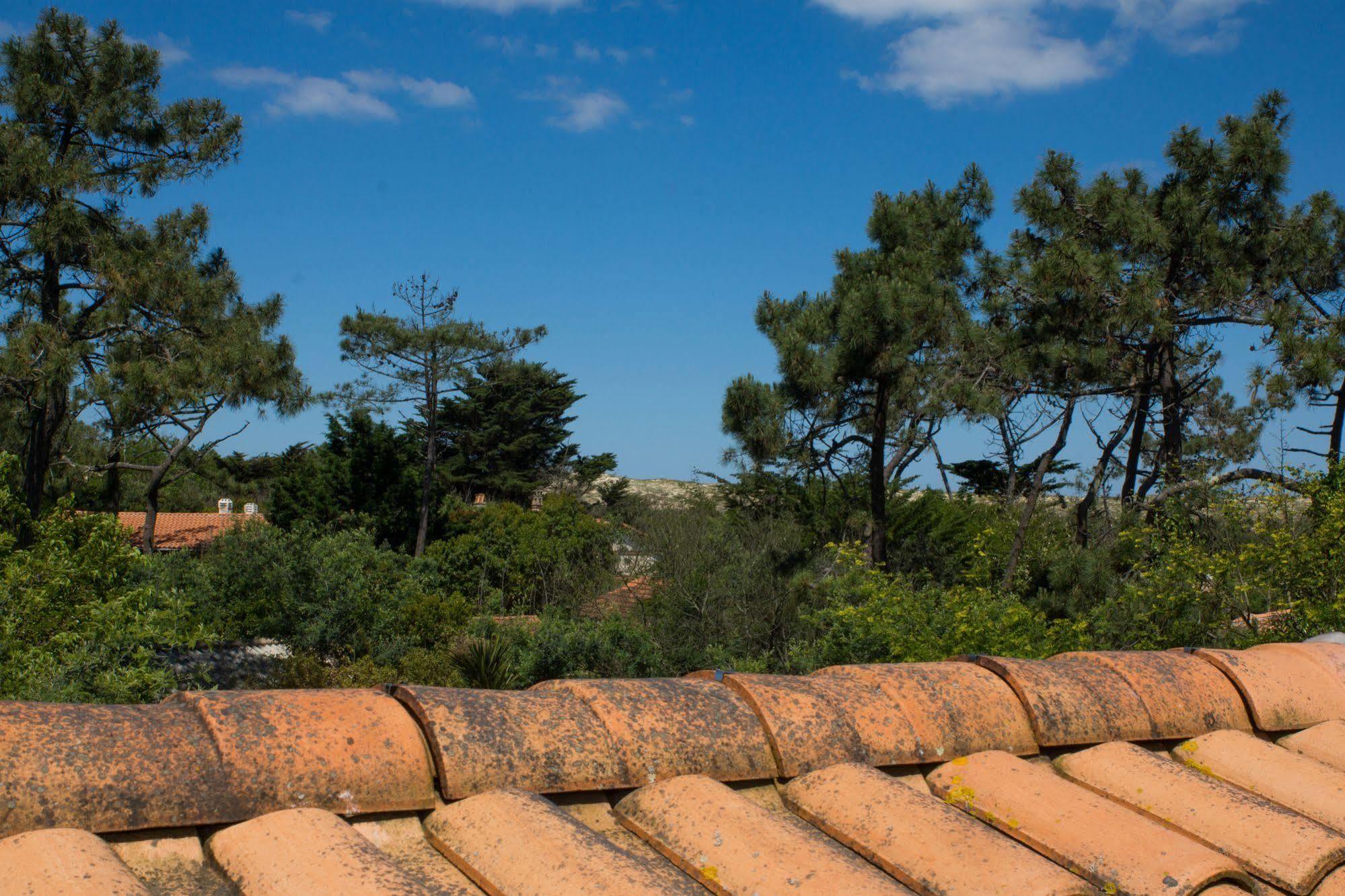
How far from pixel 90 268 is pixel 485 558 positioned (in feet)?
38.8

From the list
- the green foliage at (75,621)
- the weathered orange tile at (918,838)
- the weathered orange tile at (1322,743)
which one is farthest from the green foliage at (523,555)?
the weathered orange tile at (918,838)

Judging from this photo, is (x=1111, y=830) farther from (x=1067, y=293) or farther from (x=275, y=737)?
(x=1067, y=293)

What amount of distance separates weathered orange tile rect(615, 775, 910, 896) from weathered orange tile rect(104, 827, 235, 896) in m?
0.60

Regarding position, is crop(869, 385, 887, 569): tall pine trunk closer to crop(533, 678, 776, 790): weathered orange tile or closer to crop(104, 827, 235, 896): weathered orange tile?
crop(533, 678, 776, 790): weathered orange tile

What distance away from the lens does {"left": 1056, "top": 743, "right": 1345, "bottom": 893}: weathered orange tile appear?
1.70 meters

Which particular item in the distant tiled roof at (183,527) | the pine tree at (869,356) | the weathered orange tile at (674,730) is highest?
the pine tree at (869,356)

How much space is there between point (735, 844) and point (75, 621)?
683cm

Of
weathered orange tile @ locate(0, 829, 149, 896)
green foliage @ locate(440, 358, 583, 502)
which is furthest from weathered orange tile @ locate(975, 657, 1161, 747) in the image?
green foliage @ locate(440, 358, 583, 502)

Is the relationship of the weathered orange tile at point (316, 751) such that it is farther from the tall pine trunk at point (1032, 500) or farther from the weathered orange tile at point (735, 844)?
the tall pine trunk at point (1032, 500)

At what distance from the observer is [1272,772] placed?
2.15m

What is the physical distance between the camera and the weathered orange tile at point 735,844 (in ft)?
4.77

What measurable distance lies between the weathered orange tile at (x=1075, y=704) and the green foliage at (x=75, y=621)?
574 cm

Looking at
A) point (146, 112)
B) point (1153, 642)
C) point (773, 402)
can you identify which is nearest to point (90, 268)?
point (146, 112)

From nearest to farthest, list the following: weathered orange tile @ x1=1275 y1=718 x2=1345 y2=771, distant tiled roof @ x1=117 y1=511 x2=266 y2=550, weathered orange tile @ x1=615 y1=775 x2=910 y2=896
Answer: weathered orange tile @ x1=615 y1=775 x2=910 y2=896 → weathered orange tile @ x1=1275 y1=718 x2=1345 y2=771 → distant tiled roof @ x1=117 y1=511 x2=266 y2=550
